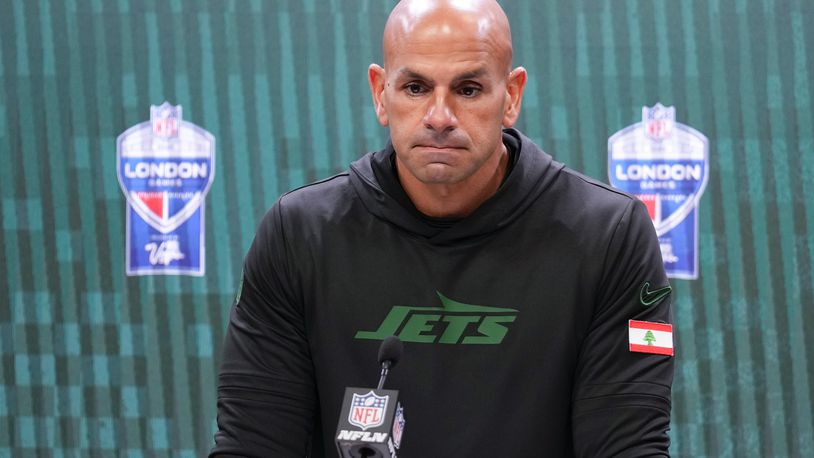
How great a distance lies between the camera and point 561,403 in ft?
4.61

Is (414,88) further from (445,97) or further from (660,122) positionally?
(660,122)

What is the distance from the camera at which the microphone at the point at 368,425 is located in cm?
102

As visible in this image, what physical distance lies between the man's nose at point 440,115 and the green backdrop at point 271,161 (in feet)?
4.62

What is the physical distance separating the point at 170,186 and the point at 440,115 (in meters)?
1.59

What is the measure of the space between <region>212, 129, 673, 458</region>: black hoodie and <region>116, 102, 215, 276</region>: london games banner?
1315 mm

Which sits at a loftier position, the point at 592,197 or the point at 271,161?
the point at 271,161

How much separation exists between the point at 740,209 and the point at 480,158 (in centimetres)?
152

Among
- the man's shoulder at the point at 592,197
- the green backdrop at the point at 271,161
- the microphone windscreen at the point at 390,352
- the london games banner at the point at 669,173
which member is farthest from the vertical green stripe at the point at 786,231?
the microphone windscreen at the point at 390,352

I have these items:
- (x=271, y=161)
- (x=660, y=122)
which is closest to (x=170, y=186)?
(x=271, y=161)

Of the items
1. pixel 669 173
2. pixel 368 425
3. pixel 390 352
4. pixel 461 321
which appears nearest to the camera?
pixel 368 425

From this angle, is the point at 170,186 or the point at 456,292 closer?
the point at 456,292

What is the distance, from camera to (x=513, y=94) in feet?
4.71

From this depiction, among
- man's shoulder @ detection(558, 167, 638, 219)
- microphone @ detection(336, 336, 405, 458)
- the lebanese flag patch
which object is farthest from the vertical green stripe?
microphone @ detection(336, 336, 405, 458)

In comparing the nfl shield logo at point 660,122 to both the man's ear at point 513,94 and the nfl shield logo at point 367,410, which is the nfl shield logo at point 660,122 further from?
the nfl shield logo at point 367,410
